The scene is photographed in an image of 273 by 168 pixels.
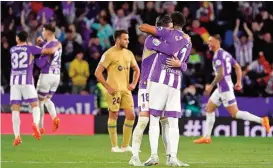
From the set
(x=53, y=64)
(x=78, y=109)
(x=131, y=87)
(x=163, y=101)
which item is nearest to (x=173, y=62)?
(x=163, y=101)

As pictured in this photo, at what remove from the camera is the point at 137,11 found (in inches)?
1040

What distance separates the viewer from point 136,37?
25734mm

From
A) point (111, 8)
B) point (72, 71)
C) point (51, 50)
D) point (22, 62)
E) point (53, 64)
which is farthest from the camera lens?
point (111, 8)

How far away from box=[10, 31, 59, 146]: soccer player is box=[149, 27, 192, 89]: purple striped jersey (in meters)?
5.03

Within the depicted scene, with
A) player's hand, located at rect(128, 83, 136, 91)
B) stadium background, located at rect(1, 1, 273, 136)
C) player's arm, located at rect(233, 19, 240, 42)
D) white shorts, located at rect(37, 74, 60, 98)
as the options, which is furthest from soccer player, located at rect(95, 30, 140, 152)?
player's arm, located at rect(233, 19, 240, 42)

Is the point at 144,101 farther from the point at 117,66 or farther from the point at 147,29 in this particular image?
the point at 117,66

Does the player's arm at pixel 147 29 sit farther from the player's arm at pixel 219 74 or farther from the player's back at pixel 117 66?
the player's arm at pixel 219 74

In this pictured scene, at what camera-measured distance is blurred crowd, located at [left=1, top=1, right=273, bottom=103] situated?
24781 millimetres

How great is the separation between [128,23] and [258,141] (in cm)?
819

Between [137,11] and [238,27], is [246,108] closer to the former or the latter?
[238,27]

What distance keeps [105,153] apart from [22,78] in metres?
3.01

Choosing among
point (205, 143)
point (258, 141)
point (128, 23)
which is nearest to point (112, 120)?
point (205, 143)

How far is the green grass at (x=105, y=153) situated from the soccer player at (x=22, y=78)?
1.70ft

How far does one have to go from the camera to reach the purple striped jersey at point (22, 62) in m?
16.8
